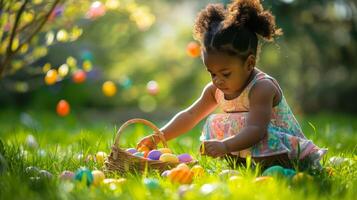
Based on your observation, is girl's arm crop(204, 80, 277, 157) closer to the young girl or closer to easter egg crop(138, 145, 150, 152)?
the young girl

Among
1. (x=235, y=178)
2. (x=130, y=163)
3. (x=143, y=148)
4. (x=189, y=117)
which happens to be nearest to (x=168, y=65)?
(x=189, y=117)

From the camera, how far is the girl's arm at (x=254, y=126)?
2832 millimetres

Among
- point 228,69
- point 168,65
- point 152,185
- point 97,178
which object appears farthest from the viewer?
point 168,65

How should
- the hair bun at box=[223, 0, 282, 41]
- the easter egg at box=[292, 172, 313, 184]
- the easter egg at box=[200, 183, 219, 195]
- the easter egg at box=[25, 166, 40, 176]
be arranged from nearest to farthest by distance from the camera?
the easter egg at box=[200, 183, 219, 195], the easter egg at box=[292, 172, 313, 184], the easter egg at box=[25, 166, 40, 176], the hair bun at box=[223, 0, 282, 41]

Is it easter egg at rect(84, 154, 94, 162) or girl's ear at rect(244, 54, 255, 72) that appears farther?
easter egg at rect(84, 154, 94, 162)

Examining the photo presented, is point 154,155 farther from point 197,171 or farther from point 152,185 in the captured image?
point 152,185

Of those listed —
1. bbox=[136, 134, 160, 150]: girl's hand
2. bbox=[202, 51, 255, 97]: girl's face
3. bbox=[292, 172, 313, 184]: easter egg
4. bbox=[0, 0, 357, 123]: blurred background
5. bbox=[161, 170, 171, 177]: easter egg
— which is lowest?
bbox=[0, 0, 357, 123]: blurred background

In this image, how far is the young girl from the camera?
2.91m

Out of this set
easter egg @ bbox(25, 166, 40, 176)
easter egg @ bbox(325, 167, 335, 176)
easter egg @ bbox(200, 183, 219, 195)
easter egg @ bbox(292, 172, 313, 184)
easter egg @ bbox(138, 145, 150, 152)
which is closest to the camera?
easter egg @ bbox(200, 183, 219, 195)

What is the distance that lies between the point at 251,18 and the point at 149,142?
0.89 meters

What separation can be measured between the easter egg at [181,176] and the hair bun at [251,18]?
32.3 inches

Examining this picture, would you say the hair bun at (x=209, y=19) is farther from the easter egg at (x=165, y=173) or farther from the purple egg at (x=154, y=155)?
the easter egg at (x=165, y=173)

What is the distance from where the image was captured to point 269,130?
296 cm

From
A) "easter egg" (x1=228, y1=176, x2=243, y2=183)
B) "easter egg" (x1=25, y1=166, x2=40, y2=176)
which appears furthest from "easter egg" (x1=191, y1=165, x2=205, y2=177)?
"easter egg" (x1=25, y1=166, x2=40, y2=176)
